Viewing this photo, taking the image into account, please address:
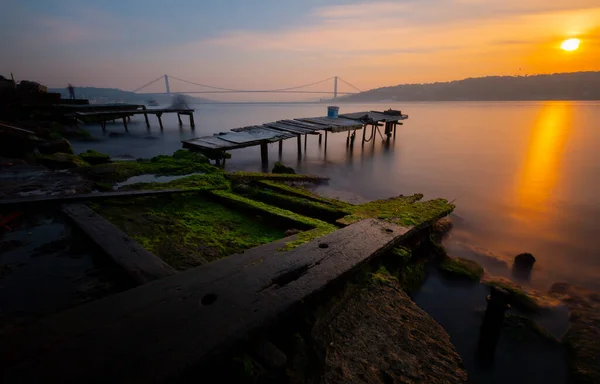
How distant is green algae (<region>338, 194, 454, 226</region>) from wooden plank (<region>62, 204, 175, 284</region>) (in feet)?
8.58

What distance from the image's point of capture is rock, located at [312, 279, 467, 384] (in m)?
2.37

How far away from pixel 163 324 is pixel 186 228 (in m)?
2.90

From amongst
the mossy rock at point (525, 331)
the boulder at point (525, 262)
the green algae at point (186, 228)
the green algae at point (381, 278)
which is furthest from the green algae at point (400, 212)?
the boulder at point (525, 262)

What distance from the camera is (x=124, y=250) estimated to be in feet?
10.4

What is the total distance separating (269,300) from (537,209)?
14718 millimetres

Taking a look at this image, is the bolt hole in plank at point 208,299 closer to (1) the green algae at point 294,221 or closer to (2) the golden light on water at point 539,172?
(1) the green algae at point 294,221

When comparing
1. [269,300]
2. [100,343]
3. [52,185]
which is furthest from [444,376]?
[52,185]

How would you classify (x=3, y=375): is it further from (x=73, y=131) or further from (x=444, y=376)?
(x=73, y=131)

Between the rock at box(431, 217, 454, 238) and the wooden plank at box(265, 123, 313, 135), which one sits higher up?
the wooden plank at box(265, 123, 313, 135)

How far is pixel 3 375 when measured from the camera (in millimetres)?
1605

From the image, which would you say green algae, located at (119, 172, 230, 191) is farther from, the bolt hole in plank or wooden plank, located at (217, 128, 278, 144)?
wooden plank, located at (217, 128, 278, 144)

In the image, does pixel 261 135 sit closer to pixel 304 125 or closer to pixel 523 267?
pixel 304 125

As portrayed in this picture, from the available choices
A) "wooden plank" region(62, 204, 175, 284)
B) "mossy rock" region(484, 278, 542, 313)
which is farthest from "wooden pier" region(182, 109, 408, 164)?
"mossy rock" region(484, 278, 542, 313)

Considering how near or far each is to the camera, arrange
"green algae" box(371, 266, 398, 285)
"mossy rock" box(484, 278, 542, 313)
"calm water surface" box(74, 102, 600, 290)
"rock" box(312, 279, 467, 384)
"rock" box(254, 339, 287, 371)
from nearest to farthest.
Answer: "rock" box(254, 339, 287, 371)
"rock" box(312, 279, 467, 384)
"green algae" box(371, 266, 398, 285)
"mossy rock" box(484, 278, 542, 313)
"calm water surface" box(74, 102, 600, 290)
